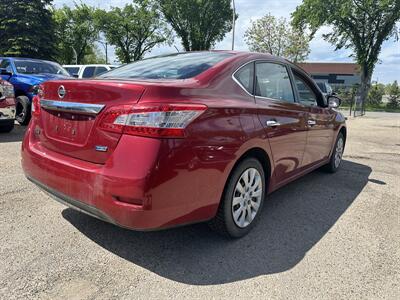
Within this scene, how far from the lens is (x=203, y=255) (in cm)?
278

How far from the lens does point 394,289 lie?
2455 mm

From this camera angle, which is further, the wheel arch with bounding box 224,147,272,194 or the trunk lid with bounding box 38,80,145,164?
the wheel arch with bounding box 224,147,272,194

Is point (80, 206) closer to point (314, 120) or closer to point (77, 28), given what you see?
point (314, 120)

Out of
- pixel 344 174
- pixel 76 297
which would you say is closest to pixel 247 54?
pixel 76 297

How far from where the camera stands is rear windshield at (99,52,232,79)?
2902mm

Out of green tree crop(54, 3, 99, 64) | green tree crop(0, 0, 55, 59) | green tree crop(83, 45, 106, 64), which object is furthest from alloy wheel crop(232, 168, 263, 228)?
green tree crop(83, 45, 106, 64)

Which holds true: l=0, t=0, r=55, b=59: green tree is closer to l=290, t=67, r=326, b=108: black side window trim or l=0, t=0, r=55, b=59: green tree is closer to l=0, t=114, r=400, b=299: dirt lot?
l=0, t=114, r=400, b=299: dirt lot

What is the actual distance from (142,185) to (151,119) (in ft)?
1.44

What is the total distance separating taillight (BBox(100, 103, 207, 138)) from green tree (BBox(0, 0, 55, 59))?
983 inches

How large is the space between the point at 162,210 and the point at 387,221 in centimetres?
269

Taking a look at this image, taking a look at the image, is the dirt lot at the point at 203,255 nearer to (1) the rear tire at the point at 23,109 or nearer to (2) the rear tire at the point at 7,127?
(2) the rear tire at the point at 7,127

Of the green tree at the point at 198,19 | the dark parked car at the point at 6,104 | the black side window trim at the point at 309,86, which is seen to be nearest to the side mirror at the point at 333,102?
the black side window trim at the point at 309,86

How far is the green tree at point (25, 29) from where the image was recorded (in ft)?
77.6

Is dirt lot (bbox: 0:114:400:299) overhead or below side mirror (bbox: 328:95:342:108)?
below
